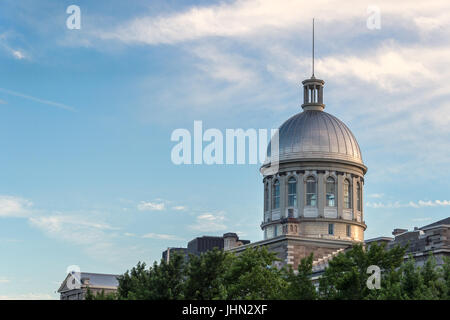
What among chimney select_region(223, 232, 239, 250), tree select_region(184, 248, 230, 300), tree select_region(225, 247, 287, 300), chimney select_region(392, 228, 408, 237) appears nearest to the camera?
tree select_region(184, 248, 230, 300)

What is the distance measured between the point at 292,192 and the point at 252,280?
101 feet

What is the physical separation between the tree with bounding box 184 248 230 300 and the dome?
32.9 metres

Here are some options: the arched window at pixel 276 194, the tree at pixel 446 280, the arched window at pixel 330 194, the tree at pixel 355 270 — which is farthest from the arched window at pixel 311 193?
the tree at pixel 446 280

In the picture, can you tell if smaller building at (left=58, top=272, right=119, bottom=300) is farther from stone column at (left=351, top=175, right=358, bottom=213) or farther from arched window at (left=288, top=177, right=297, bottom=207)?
stone column at (left=351, top=175, right=358, bottom=213)

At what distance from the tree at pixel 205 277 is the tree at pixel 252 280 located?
128cm

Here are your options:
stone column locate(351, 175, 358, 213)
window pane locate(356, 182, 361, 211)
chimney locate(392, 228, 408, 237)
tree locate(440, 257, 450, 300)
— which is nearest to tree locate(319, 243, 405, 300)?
tree locate(440, 257, 450, 300)

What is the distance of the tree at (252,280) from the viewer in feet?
161

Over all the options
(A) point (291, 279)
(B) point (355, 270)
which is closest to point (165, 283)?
(A) point (291, 279)

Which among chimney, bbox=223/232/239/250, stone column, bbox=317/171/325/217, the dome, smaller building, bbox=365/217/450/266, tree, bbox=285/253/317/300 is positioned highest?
the dome

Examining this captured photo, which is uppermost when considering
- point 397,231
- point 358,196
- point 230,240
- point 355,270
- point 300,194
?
point 358,196

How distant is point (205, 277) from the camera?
4731 centimetres

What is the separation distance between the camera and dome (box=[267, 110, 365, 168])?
79.4 metres

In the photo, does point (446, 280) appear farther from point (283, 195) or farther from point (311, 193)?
point (283, 195)
